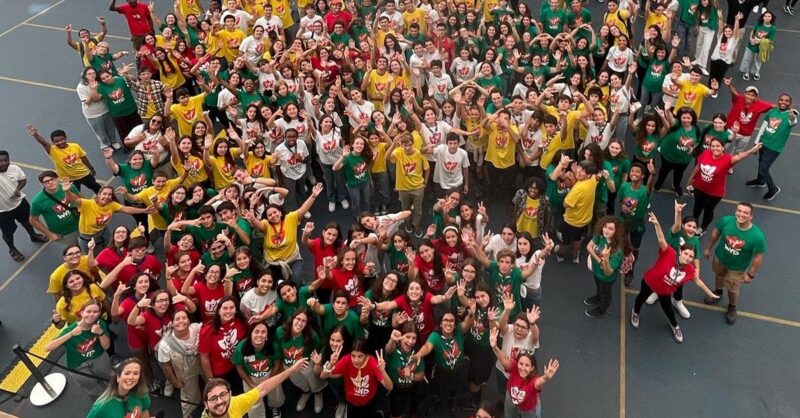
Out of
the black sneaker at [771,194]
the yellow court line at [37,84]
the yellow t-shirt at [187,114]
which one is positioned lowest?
the yellow court line at [37,84]

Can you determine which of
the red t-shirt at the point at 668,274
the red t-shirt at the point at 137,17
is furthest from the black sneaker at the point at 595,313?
the red t-shirt at the point at 137,17

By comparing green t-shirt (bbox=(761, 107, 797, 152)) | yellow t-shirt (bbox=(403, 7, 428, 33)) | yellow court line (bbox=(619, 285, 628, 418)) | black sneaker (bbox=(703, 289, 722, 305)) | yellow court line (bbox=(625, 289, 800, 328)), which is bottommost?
yellow court line (bbox=(619, 285, 628, 418))

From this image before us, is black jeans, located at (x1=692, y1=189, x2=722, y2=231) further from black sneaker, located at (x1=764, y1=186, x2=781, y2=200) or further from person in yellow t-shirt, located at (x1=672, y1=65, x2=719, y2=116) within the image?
person in yellow t-shirt, located at (x1=672, y1=65, x2=719, y2=116)

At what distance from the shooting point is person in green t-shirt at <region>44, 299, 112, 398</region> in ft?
18.7

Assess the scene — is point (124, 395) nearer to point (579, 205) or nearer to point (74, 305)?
point (74, 305)

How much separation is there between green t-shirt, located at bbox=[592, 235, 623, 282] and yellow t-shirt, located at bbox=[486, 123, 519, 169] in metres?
2.21

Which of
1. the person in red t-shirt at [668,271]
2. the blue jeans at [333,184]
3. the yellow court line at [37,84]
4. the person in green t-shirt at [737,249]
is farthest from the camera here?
the yellow court line at [37,84]

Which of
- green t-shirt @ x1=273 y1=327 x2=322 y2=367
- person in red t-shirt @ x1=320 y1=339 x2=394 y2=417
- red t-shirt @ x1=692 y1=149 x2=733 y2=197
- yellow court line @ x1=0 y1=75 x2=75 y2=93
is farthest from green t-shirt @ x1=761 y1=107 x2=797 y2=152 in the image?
yellow court line @ x1=0 y1=75 x2=75 y2=93

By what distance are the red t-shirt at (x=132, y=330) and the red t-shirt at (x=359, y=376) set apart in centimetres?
224

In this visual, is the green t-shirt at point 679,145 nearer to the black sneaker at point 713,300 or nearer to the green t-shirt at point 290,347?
the black sneaker at point 713,300

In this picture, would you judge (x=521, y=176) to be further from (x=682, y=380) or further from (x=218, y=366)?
(x=218, y=366)

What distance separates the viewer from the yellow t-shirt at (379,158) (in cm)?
874

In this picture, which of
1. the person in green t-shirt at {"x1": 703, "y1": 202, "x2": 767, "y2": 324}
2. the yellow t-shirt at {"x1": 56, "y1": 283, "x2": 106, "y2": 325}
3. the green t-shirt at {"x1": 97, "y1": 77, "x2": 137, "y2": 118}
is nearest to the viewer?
the yellow t-shirt at {"x1": 56, "y1": 283, "x2": 106, "y2": 325}

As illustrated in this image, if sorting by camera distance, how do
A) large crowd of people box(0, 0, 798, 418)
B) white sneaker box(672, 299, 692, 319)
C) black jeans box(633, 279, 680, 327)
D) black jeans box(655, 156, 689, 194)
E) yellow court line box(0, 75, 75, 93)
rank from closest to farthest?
large crowd of people box(0, 0, 798, 418), black jeans box(633, 279, 680, 327), white sneaker box(672, 299, 692, 319), black jeans box(655, 156, 689, 194), yellow court line box(0, 75, 75, 93)
